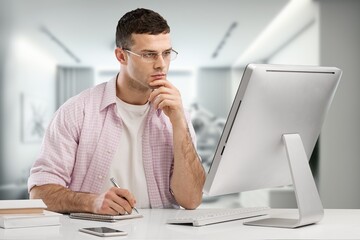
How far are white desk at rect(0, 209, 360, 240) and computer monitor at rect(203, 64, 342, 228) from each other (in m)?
0.08

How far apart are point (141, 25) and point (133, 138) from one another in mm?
502

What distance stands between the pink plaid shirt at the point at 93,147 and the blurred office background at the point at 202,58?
4.62m

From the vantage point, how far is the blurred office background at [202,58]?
23.5 feet

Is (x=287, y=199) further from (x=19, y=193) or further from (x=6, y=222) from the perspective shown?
(x=6, y=222)

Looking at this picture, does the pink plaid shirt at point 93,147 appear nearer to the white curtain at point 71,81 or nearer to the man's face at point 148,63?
the man's face at point 148,63

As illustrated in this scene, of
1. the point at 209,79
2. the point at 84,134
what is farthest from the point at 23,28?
the point at 84,134

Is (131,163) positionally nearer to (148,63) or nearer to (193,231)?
(148,63)

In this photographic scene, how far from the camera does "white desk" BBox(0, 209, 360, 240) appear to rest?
5.77ft

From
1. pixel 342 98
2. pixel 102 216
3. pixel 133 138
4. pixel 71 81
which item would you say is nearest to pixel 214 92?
pixel 71 81

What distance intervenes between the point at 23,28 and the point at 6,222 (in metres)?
7.29

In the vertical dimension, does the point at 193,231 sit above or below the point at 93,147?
below

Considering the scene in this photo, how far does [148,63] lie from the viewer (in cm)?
270

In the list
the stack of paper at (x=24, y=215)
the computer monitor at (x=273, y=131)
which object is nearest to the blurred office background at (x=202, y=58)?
the computer monitor at (x=273, y=131)

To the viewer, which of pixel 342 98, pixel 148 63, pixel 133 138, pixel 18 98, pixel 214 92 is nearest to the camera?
pixel 148 63
